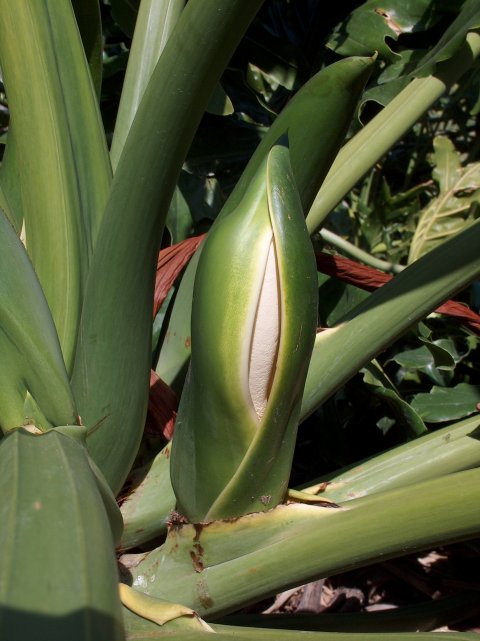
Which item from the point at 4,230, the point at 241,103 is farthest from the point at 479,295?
the point at 4,230

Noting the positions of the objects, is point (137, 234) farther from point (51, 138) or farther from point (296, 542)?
point (296, 542)

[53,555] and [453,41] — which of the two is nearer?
[53,555]

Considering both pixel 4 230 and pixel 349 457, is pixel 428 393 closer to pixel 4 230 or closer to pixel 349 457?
pixel 349 457

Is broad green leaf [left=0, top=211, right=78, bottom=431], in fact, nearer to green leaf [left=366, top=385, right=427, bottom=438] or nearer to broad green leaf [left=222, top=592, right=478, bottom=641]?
broad green leaf [left=222, top=592, right=478, bottom=641]

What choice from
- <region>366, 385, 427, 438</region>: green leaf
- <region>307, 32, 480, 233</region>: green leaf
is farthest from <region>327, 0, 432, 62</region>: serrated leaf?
<region>366, 385, 427, 438</region>: green leaf

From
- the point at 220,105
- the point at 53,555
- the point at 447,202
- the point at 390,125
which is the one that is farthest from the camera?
the point at 447,202

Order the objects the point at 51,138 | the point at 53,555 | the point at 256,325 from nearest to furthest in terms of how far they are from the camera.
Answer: the point at 53,555
the point at 256,325
the point at 51,138

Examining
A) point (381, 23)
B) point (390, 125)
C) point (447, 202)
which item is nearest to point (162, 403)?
point (390, 125)

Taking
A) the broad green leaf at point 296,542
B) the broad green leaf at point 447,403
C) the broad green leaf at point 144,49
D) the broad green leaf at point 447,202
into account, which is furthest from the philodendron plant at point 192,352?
the broad green leaf at point 447,202
